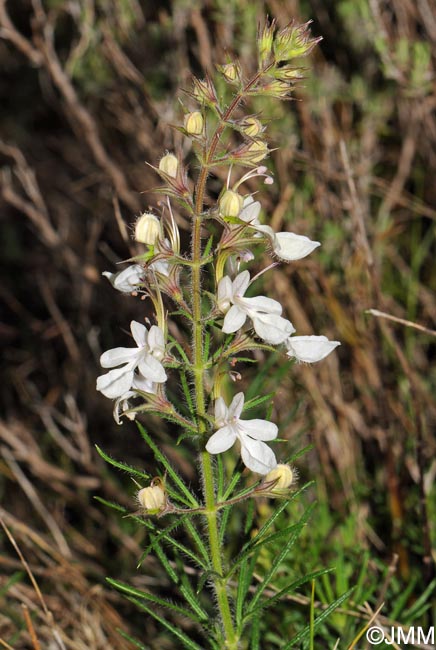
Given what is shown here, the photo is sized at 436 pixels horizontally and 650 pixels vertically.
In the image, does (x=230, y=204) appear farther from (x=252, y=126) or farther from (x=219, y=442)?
(x=219, y=442)

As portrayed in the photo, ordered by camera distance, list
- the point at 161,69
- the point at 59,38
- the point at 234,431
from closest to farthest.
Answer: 1. the point at 234,431
2. the point at 161,69
3. the point at 59,38

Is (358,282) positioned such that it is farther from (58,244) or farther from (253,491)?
(253,491)

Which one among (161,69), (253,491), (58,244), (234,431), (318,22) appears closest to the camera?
(234,431)

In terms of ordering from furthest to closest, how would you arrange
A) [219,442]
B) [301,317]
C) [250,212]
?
[301,317] → [250,212] → [219,442]

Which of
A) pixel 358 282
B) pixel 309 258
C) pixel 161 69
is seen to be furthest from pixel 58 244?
pixel 358 282

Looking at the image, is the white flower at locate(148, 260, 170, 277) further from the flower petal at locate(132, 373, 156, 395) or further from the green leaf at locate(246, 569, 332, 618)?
the green leaf at locate(246, 569, 332, 618)

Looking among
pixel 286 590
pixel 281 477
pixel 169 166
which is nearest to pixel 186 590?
pixel 286 590
